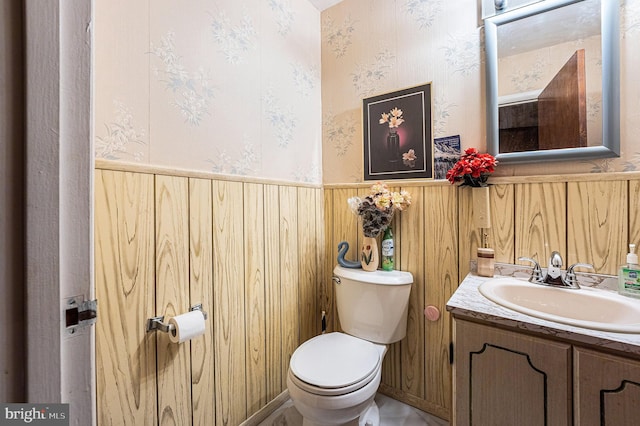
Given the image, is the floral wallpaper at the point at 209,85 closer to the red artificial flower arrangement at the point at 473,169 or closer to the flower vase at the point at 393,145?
the flower vase at the point at 393,145

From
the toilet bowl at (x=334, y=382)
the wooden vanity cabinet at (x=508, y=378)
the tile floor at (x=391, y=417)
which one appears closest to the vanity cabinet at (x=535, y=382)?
the wooden vanity cabinet at (x=508, y=378)

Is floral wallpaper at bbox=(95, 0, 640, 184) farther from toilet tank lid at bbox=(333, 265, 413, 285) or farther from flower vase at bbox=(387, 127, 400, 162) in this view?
toilet tank lid at bbox=(333, 265, 413, 285)

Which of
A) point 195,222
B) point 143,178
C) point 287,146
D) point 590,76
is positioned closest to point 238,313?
point 195,222

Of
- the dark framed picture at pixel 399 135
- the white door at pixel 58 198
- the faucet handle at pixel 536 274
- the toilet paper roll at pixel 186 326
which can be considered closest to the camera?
the white door at pixel 58 198

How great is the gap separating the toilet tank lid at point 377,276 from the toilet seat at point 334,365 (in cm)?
30

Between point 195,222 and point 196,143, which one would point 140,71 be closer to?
point 196,143

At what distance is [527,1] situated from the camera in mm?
1219

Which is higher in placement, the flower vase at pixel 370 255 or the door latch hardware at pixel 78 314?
the door latch hardware at pixel 78 314

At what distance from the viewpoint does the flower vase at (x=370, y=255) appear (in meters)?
1.51

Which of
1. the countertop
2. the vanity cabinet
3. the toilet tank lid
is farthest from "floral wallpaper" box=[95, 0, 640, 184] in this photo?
the vanity cabinet

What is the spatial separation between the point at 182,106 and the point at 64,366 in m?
0.97

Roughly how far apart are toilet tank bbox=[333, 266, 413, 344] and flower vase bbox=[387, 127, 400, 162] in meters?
0.65

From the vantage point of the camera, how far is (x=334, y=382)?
1.08m

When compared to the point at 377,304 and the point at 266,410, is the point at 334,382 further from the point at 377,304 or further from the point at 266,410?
the point at 266,410
